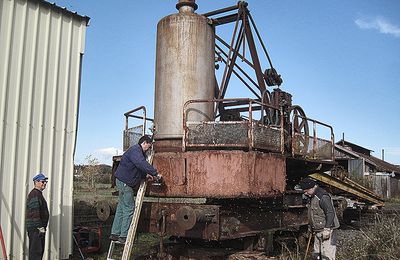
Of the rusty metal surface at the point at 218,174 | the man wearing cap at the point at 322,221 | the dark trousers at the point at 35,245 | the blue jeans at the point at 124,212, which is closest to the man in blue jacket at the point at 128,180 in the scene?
the blue jeans at the point at 124,212


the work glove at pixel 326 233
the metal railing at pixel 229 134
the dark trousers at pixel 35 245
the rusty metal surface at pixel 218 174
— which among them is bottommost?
the dark trousers at pixel 35 245

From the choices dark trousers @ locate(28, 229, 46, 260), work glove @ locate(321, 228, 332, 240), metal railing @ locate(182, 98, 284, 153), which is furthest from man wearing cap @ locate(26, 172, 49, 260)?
work glove @ locate(321, 228, 332, 240)

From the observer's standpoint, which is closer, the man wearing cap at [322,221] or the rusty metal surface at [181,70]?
the man wearing cap at [322,221]

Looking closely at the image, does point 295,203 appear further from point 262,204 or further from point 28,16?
point 28,16

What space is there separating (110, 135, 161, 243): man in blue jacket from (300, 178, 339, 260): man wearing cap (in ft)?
8.95

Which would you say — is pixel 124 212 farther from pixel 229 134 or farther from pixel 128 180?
pixel 229 134

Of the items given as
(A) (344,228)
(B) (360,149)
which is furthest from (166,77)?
(B) (360,149)

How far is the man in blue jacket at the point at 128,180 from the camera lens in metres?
6.45

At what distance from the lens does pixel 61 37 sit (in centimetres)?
771

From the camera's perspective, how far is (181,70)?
8.29 m

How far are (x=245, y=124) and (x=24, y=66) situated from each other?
4088mm

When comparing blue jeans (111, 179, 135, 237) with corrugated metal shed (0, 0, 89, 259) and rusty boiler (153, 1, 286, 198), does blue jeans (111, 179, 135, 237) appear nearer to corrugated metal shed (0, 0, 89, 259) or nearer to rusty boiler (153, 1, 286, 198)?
rusty boiler (153, 1, 286, 198)

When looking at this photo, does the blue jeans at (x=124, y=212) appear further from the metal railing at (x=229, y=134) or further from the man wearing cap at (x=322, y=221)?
the man wearing cap at (x=322, y=221)

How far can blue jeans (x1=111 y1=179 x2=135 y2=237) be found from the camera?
6426 millimetres
